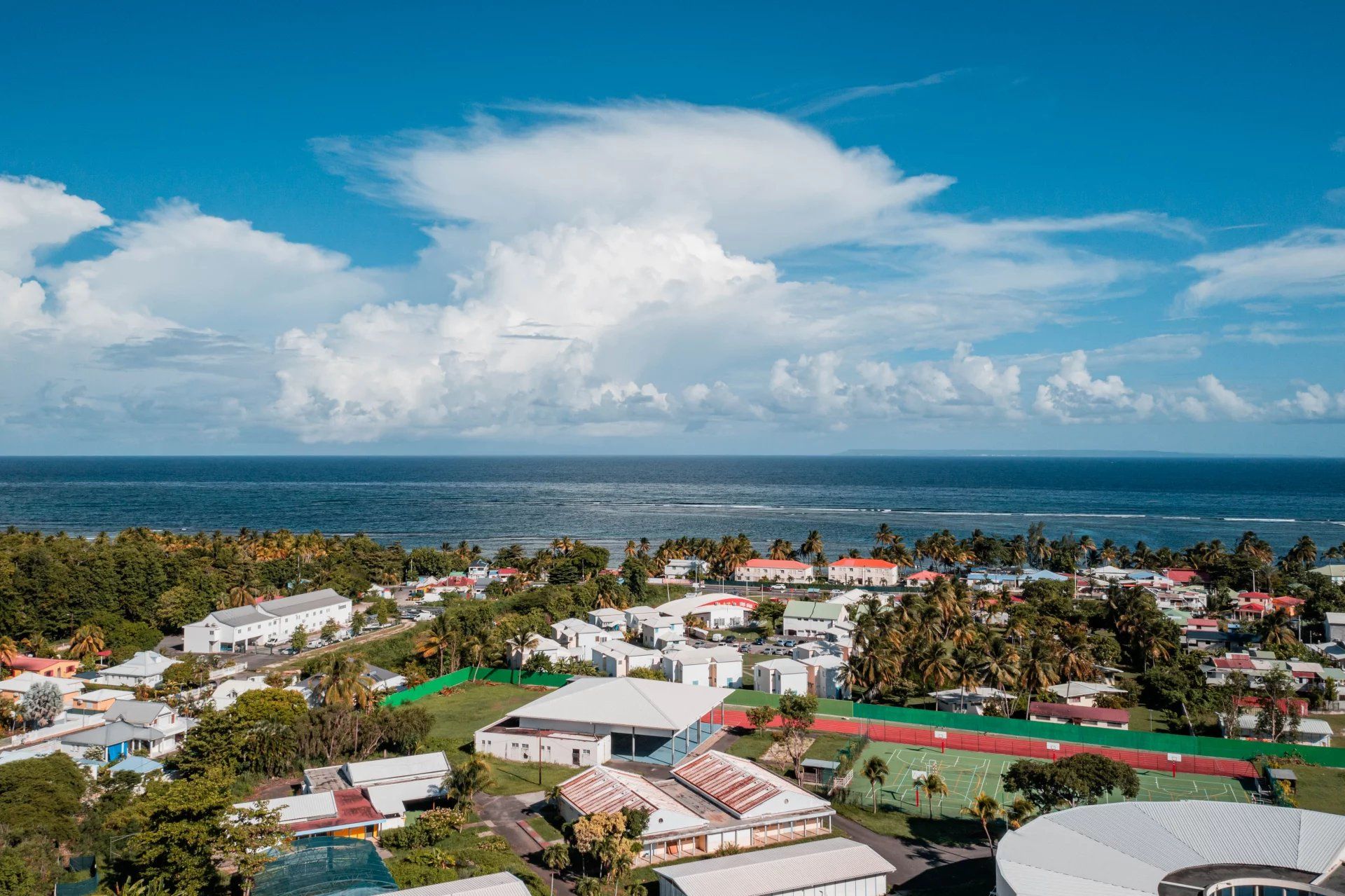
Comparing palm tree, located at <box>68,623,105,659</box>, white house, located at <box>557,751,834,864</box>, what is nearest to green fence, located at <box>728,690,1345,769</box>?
white house, located at <box>557,751,834,864</box>

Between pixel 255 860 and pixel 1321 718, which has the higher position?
pixel 255 860

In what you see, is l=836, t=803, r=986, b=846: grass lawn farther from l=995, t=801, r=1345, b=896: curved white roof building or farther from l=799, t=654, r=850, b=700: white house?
l=799, t=654, r=850, b=700: white house

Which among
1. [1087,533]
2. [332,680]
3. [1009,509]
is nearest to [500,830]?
[332,680]

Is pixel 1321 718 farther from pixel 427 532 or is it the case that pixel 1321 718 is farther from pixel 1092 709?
pixel 427 532

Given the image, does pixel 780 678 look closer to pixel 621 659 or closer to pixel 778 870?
pixel 621 659

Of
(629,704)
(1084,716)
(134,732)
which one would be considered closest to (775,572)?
(1084,716)
